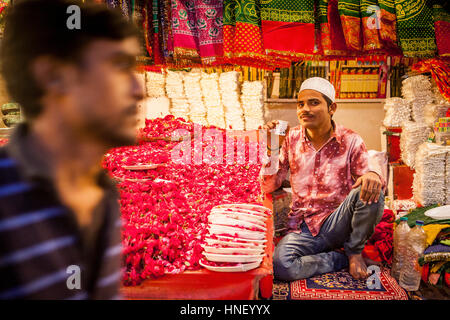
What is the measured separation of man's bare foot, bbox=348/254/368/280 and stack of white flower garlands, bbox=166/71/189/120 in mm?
Answer: 2792

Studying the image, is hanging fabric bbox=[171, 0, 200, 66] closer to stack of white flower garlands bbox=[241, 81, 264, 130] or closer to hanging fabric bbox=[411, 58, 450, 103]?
stack of white flower garlands bbox=[241, 81, 264, 130]

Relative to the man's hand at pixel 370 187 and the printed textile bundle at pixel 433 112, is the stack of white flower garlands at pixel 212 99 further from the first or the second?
the printed textile bundle at pixel 433 112

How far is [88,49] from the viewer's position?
72 cm

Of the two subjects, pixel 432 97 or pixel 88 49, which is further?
pixel 432 97

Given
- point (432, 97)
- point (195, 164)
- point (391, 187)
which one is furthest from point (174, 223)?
point (432, 97)

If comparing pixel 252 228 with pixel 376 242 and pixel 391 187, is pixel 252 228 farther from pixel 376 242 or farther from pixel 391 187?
pixel 391 187

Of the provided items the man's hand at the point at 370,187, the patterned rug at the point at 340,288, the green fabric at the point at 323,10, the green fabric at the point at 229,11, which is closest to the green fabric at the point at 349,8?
the green fabric at the point at 323,10

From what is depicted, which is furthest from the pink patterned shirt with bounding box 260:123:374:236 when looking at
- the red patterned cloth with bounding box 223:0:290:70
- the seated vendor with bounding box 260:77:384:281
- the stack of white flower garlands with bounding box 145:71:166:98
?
the stack of white flower garlands with bounding box 145:71:166:98

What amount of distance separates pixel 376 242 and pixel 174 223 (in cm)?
185

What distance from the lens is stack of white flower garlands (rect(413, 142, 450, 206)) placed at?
334 cm

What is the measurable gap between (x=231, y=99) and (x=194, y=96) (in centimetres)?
52

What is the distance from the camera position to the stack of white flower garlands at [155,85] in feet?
13.9

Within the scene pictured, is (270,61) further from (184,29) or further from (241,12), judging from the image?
(184,29)
